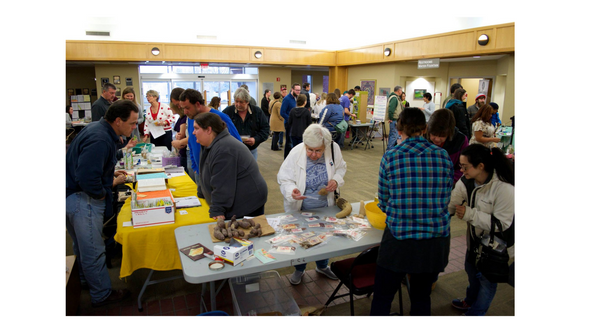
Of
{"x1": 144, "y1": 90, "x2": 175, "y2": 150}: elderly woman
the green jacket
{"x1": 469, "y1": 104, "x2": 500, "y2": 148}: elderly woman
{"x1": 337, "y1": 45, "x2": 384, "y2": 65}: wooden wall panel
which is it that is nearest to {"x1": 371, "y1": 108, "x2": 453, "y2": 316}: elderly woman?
{"x1": 469, "y1": 104, "x2": 500, "y2": 148}: elderly woman

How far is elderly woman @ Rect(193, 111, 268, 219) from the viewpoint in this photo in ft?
9.08

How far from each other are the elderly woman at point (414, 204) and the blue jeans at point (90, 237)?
2.18 meters

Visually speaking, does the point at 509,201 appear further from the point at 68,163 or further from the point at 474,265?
the point at 68,163

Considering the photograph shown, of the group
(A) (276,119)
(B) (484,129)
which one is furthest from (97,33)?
(B) (484,129)

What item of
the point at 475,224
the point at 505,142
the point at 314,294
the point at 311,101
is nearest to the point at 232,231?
the point at 314,294

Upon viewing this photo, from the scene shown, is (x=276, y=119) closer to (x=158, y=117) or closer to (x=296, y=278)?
(x=158, y=117)

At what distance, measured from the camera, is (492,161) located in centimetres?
245

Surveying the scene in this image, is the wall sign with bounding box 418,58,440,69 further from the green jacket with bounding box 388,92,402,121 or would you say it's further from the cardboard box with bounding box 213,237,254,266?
the cardboard box with bounding box 213,237,254,266

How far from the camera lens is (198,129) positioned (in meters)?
2.79

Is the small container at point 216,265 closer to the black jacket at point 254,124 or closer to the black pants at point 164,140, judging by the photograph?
the black jacket at point 254,124

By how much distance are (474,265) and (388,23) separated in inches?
375

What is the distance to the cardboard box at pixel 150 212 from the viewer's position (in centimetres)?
271

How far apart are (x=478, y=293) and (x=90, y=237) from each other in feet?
9.94

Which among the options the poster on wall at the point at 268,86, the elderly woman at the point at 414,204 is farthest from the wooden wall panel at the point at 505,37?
the poster on wall at the point at 268,86
